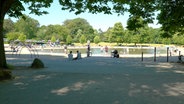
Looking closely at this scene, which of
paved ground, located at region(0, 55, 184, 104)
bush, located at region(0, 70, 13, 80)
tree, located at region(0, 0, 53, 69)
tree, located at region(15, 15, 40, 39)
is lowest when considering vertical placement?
paved ground, located at region(0, 55, 184, 104)

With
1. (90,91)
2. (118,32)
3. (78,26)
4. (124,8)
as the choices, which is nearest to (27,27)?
(78,26)

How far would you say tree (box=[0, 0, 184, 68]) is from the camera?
1627 centimetres

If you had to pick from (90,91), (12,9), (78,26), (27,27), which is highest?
(78,26)

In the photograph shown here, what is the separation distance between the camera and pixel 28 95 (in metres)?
8.48

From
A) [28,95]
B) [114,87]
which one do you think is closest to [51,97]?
[28,95]

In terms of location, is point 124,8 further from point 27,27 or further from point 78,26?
point 78,26

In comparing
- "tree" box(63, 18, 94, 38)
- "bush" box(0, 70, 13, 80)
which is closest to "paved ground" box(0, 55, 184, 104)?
"bush" box(0, 70, 13, 80)

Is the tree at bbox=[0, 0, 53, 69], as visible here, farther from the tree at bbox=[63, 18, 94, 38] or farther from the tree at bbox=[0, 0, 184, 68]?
the tree at bbox=[63, 18, 94, 38]

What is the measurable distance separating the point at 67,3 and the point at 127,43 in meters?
84.8

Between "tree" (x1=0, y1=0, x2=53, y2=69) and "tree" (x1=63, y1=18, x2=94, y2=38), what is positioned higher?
"tree" (x1=63, y1=18, x2=94, y2=38)

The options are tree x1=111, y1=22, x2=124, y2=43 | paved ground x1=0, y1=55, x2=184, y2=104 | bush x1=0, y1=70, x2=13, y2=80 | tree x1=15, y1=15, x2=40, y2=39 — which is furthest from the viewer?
tree x1=15, y1=15, x2=40, y2=39

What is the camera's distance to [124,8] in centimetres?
2127

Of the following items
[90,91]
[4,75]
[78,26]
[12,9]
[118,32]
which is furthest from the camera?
[78,26]

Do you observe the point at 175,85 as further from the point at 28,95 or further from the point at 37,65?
the point at 37,65
